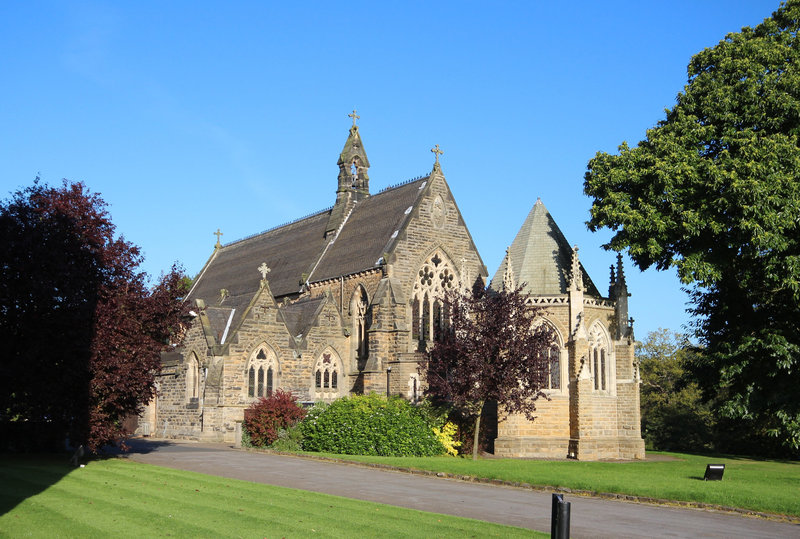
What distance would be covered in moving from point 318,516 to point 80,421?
11.2 metres

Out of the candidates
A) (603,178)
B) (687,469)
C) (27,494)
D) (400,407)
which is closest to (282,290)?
(400,407)

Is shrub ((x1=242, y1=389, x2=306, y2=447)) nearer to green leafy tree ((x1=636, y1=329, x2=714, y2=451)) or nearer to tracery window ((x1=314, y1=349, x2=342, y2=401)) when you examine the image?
tracery window ((x1=314, y1=349, x2=342, y2=401))

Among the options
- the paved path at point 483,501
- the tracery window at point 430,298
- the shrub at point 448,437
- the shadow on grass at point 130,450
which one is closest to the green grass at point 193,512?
the paved path at point 483,501

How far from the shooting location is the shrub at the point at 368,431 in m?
27.9

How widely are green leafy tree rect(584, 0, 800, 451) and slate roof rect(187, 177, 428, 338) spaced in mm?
13492

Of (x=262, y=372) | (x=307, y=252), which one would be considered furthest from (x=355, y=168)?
(x=262, y=372)

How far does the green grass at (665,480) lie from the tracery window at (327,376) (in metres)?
13.2

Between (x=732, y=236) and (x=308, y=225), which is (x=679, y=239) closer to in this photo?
(x=732, y=236)

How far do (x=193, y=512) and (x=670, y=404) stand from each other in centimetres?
4359

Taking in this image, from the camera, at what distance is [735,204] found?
2580cm

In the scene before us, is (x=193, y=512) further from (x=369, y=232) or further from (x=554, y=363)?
(x=369, y=232)

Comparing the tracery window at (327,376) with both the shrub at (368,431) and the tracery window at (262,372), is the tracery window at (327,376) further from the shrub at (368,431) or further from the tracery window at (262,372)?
the shrub at (368,431)

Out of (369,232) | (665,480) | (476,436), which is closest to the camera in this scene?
(665,480)

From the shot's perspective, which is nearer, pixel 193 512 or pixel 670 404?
pixel 193 512
